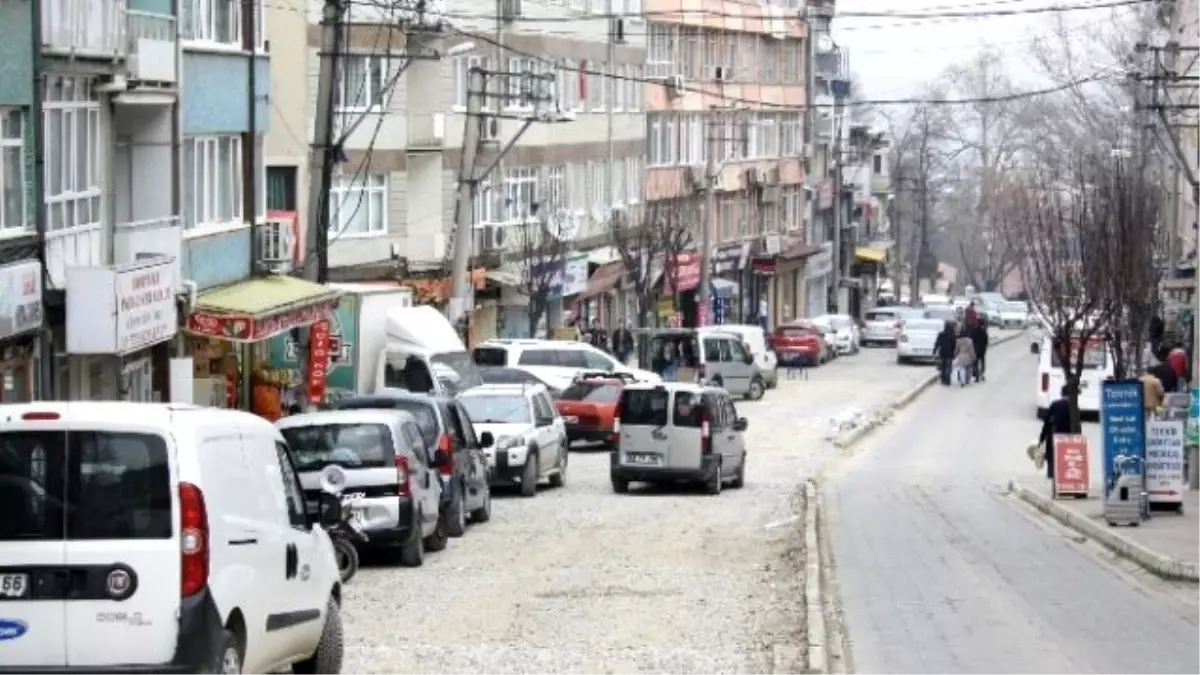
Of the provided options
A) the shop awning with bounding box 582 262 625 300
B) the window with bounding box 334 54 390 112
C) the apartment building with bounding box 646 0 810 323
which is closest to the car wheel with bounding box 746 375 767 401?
the shop awning with bounding box 582 262 625 300

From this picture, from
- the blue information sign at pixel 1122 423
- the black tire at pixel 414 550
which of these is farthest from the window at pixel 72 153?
the blue information sign at pixel 1122 423

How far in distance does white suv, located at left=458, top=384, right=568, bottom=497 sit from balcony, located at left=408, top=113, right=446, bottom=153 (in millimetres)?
17703

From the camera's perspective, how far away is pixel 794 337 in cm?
7606

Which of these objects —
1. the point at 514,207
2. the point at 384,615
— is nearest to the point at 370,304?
the point at 514,207

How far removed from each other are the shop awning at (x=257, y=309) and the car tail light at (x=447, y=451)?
7.58m

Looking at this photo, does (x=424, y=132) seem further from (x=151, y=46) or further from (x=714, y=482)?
(x=151, y=46)

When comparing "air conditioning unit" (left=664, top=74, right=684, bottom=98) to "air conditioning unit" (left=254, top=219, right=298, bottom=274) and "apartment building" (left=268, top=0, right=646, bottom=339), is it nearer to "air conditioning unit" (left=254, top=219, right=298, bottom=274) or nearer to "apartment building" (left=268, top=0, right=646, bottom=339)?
"apartment building" (left=268, top=0, right=646, bottom=339)

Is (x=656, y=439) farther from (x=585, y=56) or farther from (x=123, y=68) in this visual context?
(x=585, y=56)

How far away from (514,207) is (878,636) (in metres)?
44.5

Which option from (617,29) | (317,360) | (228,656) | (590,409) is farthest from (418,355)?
(617,29)

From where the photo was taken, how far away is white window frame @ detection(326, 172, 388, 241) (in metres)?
50.6

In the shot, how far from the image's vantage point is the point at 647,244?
237 ft

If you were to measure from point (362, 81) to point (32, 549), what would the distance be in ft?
129

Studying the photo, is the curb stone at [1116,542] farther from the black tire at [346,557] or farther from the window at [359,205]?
the window at [359,205]
